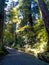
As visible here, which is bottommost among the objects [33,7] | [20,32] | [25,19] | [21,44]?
[21,44]

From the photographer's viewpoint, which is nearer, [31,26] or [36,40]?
[36,40]

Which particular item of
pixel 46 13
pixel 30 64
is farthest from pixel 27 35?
pixel 30 64

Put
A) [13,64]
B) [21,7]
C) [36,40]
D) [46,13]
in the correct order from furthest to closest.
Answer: [21,7]
[36,40]
[46,13]
[13,64]

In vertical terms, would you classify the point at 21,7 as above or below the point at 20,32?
above

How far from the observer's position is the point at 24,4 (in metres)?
26.3

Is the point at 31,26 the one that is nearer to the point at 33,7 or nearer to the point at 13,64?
the point at 33,7

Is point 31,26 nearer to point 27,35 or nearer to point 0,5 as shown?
point 27,35

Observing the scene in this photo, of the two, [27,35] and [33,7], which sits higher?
[33,7]

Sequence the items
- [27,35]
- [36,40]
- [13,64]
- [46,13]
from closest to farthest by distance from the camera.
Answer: [13,64] < [46,13] < [36,40] < [27,35]

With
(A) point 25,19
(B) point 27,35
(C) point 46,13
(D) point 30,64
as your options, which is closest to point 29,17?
(A) point 25,19

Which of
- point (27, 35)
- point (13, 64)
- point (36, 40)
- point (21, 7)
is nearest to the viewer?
point (13, 64)

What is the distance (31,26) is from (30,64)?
1583cm

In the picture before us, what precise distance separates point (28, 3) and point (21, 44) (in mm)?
6059

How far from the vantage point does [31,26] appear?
26.1m
